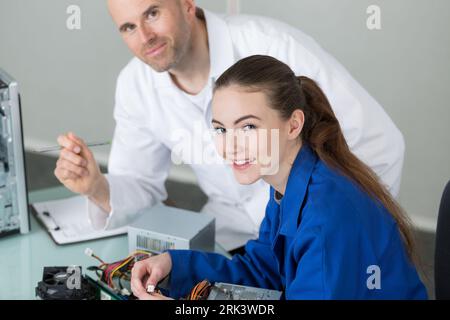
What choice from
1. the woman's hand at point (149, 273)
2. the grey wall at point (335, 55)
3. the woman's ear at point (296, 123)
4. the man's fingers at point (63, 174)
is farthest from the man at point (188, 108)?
the grey wall at point (335, 55)

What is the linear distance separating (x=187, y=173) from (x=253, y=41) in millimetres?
1478

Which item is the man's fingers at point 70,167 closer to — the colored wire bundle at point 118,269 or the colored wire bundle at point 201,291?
the colored wire bundle at point 118,269

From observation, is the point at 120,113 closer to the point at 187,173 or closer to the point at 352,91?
the point at 352,91

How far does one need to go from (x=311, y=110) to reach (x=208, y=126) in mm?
488

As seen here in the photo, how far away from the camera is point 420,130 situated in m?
2.36

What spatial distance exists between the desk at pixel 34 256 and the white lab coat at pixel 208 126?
10 cm

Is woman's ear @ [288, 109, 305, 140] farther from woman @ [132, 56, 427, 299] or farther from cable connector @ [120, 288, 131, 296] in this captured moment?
cable connector @ [120, 288, 131, 296]

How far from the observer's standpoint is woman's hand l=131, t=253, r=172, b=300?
116 cm

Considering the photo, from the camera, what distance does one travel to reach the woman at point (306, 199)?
106 cm

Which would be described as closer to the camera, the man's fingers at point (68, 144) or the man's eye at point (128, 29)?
the man's fingers at point (68, 144)

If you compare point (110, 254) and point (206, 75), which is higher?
point (206, 75)

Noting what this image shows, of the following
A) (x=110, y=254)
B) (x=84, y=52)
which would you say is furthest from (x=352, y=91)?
(x=84, y=52)

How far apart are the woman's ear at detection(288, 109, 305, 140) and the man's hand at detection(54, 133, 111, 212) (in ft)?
1.61

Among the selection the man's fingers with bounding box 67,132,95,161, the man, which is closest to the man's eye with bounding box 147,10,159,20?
the man
